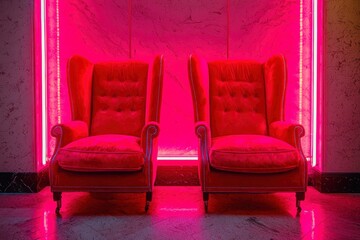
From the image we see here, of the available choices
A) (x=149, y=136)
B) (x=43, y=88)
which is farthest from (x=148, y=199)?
(x=43, y=88)

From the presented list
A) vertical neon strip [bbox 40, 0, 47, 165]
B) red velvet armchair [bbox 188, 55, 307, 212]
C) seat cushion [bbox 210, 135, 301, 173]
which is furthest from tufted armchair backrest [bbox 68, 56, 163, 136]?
seat cushion [bbox 210, 135, 301, 173]

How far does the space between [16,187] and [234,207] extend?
1908 mm

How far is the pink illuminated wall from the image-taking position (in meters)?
3.95

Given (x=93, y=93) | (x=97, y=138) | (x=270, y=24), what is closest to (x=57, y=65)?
(x=93, y=93)

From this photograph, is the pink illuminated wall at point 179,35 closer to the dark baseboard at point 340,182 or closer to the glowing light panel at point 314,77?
the glowing light panel at point 314,77

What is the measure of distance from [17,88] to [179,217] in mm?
1832

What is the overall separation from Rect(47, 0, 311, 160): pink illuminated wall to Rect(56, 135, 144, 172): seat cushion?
1.21 meters

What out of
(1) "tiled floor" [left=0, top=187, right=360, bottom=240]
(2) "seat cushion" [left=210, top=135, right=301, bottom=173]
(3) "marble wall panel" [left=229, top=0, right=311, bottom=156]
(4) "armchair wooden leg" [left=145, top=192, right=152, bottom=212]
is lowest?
(1) "tiled floor" [left=0, top=187, right=360, bottom=240]

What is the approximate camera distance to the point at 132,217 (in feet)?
9.47

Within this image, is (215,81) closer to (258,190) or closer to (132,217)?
(258,190)

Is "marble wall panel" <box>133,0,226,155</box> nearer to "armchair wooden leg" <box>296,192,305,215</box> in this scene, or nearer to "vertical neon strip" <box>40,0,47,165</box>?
"vertical neon strip" <box>40,0,47,165</box>

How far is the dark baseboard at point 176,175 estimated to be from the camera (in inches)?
152

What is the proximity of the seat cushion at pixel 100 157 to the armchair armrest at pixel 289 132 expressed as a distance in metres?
1.14

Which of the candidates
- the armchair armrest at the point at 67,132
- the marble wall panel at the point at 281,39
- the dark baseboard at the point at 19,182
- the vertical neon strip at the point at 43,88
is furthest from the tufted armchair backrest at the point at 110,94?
the marble wall panel at the point at 281,39
